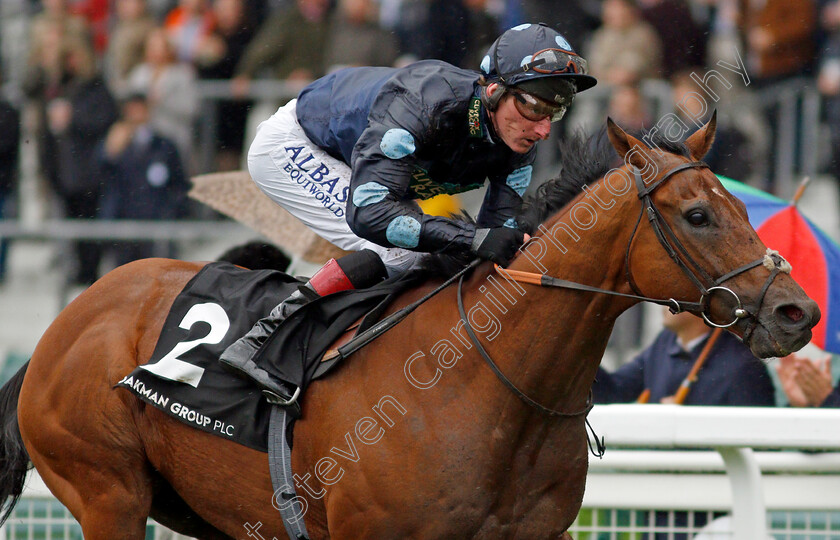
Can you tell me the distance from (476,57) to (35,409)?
4.87 meters

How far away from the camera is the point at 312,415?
3.25 meters

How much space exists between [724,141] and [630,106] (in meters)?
0.81

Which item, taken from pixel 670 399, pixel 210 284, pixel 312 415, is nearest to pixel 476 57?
pixel 670 399

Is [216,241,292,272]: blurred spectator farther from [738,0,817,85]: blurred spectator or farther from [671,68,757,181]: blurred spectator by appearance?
[738,0,817,85]: blurred spectator

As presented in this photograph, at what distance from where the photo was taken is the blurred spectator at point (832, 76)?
7300 mm

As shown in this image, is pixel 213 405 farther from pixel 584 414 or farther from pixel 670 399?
pixel 670 399

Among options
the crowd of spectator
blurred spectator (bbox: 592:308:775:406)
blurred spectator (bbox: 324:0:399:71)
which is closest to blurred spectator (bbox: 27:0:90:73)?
the crowd of spectator

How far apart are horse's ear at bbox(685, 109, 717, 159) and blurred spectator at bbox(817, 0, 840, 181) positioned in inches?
184

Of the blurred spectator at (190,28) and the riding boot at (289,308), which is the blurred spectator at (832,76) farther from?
the riding boot at (289,308)

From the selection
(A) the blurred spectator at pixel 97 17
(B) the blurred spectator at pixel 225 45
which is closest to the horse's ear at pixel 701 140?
(B) the blurred spectator at pixel 225 45

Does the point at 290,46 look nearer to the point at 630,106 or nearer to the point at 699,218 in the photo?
the point at 630,106

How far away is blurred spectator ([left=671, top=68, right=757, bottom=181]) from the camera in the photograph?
682 cm

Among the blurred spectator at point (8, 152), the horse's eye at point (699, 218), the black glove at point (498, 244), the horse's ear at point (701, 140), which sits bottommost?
the blurred spectator at point (8, 152)

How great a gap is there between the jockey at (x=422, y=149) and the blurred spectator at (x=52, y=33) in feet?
16.4
